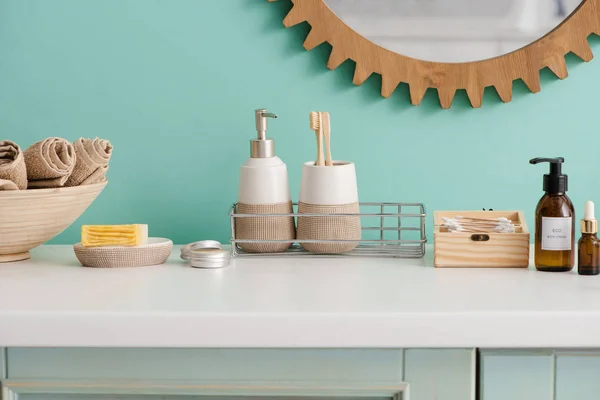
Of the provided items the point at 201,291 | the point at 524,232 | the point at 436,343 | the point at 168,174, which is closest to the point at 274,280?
the point at 201,291

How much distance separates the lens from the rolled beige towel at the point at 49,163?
4.03 feet

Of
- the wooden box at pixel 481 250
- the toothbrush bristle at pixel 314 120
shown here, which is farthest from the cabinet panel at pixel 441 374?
the toothbrush bristle at pixel 314 120

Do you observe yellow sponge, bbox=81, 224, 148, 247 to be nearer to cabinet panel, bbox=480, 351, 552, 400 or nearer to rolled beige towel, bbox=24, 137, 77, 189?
rolled beige towel, bbox=24, 137, 77, 189

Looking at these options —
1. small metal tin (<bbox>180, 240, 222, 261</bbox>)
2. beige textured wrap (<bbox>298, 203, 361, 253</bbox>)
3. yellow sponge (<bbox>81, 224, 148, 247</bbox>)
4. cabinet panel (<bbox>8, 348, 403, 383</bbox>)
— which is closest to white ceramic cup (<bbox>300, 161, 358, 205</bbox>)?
beige textured wrap (<bbox>298, 203, 361, 253</bbox>)

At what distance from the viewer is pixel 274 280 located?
113 centimetres

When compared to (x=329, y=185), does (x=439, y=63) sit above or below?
above

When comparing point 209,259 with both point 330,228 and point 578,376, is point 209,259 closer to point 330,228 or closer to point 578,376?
point 330,228

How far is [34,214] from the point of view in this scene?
124cm

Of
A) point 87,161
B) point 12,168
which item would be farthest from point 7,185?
point 87,161

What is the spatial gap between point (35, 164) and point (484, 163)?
88 cm

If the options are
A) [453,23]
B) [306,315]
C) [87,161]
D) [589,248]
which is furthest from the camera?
[453,23]

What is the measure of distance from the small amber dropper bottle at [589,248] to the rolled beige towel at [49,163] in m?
0.84

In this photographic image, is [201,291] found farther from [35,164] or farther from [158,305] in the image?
[35,164]

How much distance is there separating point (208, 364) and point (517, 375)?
1.31 ft
